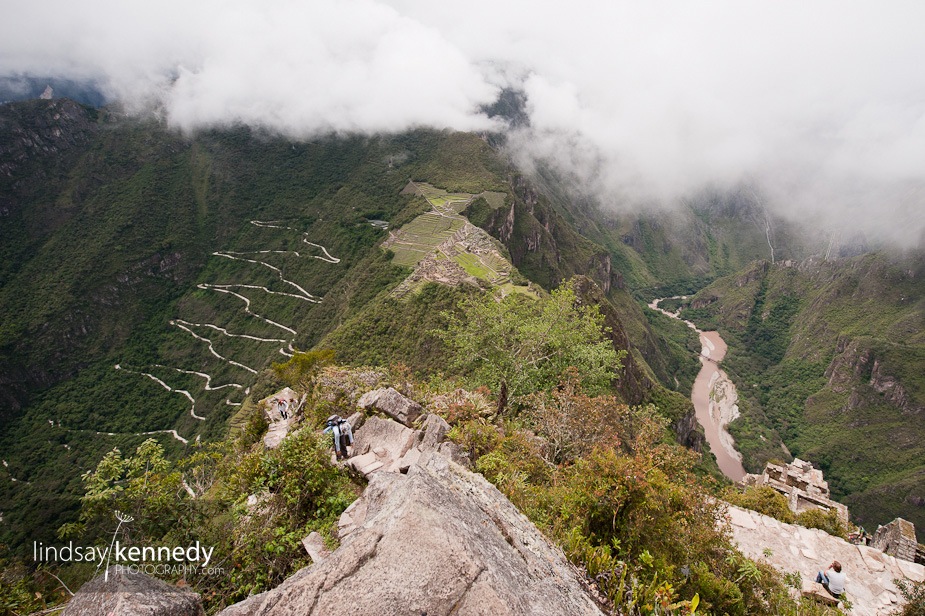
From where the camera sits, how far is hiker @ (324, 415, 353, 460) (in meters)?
14.3

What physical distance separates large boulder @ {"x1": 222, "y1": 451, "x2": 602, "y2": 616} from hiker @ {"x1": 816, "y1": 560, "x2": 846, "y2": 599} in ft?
47.8

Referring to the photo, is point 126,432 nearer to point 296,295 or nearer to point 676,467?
point 296,295

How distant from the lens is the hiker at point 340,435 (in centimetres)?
1426

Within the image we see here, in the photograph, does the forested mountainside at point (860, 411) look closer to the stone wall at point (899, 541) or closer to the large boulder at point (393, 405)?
the stone wall at point (899, 541)

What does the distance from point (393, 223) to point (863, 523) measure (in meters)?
157

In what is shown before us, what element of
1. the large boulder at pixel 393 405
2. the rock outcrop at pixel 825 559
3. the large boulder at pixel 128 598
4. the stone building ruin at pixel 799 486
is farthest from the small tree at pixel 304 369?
the stone building ruin at pixel 799 486

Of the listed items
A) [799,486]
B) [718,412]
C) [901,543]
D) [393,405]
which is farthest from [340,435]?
[718,412]

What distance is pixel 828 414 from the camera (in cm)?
15300

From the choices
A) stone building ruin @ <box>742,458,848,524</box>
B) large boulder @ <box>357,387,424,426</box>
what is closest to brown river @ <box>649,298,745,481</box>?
stone building ruin @ <box>742,458,848,524</box>

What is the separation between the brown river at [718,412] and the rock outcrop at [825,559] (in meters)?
111

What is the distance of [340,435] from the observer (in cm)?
1450

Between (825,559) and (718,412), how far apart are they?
16754cm

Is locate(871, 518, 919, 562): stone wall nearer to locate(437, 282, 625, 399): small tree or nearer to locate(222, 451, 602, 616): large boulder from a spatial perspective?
locate(437, 282, 625, 399): small tree

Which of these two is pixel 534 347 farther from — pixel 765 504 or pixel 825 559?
pixel 765 504
